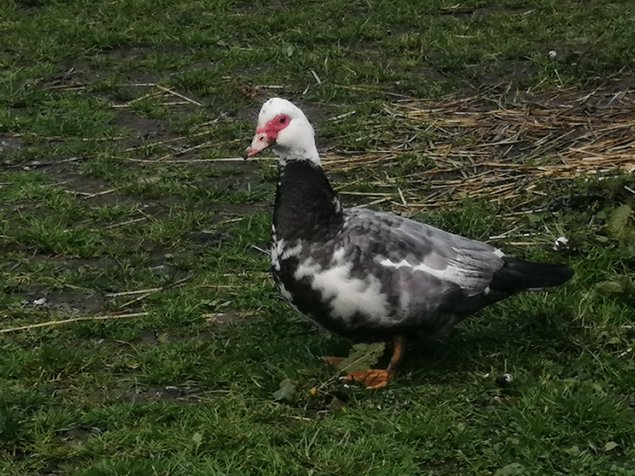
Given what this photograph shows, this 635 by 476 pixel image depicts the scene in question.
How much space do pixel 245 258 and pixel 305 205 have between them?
140cm

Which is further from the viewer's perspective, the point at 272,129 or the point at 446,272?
the point at 272,129

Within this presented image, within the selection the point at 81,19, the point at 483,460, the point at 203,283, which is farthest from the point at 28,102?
the point at 483,460

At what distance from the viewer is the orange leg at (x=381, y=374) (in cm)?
473

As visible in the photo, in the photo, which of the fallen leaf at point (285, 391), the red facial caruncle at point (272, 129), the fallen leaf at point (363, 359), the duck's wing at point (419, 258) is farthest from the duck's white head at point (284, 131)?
the fallen leaf at point (285, 391)

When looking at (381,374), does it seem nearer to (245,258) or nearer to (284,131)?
(284,131)

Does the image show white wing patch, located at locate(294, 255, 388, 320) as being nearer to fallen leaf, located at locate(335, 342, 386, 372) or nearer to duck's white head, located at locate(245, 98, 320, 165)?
fallen leaf, located at locate(335, 342, 386, 372)

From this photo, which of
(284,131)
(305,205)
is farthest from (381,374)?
(284,131)

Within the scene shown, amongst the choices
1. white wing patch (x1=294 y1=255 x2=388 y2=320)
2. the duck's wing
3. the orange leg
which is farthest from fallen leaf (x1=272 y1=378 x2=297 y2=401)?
the duck's wing

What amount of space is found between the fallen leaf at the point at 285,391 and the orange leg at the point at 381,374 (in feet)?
0.74

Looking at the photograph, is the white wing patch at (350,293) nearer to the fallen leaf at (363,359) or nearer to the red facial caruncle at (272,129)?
the fallen leaf at (363,359)

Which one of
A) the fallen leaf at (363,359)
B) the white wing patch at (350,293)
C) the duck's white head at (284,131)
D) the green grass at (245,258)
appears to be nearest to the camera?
the green grass at (245,258)

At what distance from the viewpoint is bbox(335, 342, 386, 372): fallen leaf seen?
4793 millimetres

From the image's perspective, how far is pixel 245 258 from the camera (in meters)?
6.21

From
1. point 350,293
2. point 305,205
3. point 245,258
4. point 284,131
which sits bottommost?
point 245,258
